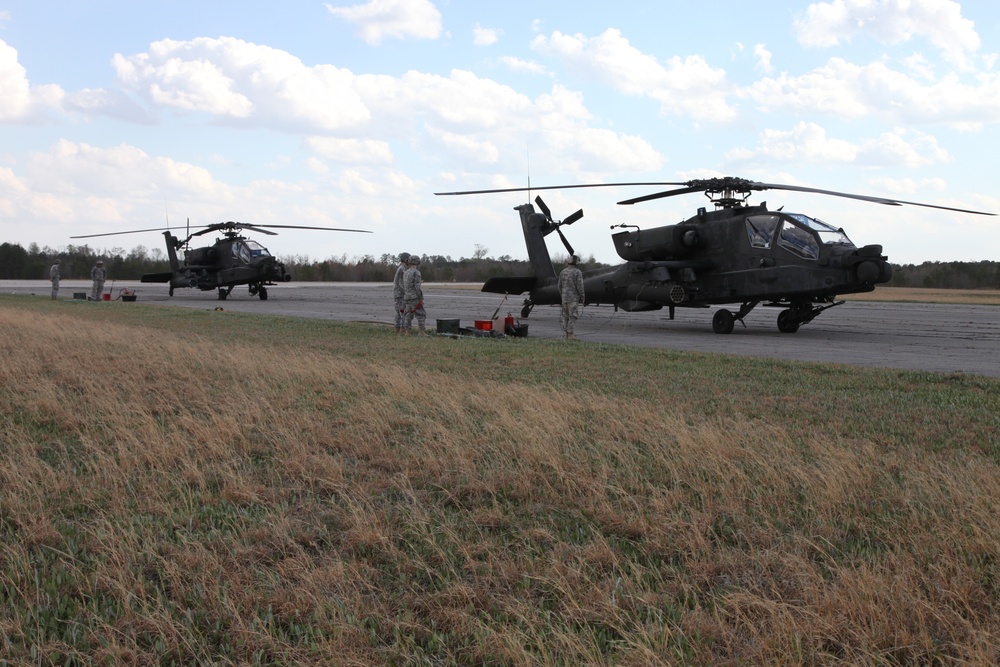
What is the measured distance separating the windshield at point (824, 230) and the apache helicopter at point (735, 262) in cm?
2

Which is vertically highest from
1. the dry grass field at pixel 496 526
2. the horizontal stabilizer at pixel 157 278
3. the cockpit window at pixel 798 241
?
the cockpit window at pixel 798 241

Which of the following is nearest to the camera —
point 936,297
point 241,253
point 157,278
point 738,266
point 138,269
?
point 738,266

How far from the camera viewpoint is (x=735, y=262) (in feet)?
63.3

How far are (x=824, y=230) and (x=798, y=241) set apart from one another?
1.89 ft

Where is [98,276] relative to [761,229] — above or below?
below

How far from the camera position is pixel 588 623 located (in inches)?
141

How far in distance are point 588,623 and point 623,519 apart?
1252 millimetres

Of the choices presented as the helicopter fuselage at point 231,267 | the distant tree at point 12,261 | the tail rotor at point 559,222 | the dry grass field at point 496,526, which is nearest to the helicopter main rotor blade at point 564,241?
the tail rotor at point 559,222

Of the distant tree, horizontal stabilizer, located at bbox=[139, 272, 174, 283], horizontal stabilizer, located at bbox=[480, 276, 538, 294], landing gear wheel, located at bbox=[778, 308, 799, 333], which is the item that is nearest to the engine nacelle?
landing gear wheel, located at bbox=[778, 308, 799, 333]

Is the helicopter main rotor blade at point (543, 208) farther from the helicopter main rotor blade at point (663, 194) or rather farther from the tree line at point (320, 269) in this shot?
the tree line at point (320, 269)

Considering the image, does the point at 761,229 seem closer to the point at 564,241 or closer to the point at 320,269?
the point at 564,241

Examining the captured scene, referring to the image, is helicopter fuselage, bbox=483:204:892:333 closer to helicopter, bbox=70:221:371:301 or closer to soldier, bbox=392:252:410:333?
soldier, bbox=392:252:410:333

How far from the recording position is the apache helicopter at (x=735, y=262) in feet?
57.7

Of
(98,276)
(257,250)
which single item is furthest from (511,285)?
(98,276)
